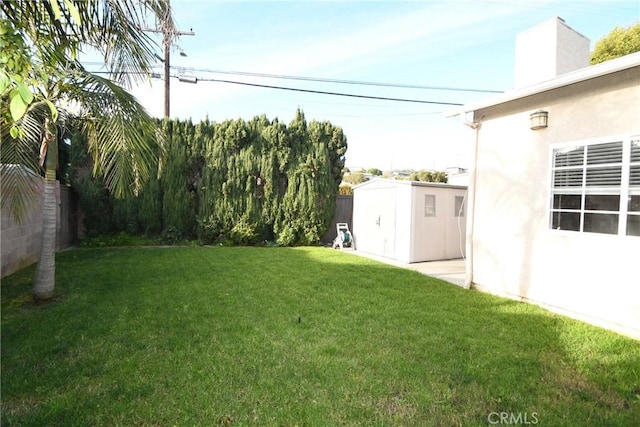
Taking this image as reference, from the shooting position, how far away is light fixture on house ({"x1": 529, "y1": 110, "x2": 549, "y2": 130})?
497cm

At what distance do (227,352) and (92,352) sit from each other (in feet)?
4.41

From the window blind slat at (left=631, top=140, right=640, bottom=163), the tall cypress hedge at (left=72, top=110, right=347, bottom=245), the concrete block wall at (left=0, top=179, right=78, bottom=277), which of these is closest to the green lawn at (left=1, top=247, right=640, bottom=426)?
the concrete block wall at (left=0, top=179, right=78, bottom=277)

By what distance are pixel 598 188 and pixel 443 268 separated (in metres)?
4.36

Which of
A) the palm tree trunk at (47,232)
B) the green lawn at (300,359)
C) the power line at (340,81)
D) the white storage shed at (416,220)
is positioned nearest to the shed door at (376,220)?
the white storage shed at (416,220)

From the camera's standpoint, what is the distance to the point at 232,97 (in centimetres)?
1412

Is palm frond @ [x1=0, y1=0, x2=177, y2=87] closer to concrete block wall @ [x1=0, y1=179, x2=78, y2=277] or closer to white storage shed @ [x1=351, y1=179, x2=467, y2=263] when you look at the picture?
concrete block wall @ [x1=0, y1=179, x2=78, y2=277]

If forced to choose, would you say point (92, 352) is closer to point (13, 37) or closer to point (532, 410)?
point (13, 37)

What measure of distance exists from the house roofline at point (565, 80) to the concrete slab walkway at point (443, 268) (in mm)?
3394

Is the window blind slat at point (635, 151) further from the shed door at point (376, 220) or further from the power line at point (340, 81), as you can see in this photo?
the power line at point (340, 81)

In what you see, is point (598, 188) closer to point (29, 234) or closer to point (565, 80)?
point (565, 80)

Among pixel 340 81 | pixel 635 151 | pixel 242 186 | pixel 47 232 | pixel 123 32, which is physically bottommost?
pixel 47 232

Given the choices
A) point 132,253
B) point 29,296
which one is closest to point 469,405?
point 29,296

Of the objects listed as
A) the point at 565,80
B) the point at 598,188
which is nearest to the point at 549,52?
the point at 565,80

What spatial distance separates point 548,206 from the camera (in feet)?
16.4
